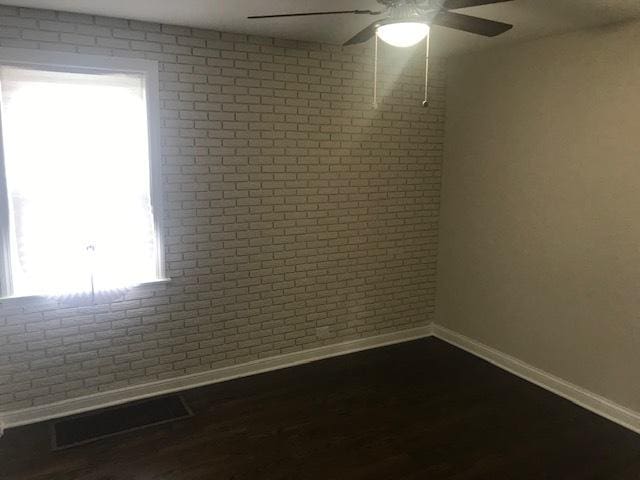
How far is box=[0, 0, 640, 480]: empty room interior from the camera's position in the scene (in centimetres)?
283

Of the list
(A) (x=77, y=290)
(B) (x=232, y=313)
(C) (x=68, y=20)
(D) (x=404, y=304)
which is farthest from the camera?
(D) (x=404, y=304)

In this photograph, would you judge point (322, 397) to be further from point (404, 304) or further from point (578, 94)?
point (578, 94)

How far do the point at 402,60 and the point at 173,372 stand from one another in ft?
10.1

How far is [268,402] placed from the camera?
11.1 feet

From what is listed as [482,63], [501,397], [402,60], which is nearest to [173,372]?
[501,397]

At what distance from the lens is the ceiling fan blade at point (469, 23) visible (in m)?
2.14

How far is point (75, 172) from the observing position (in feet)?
9.86

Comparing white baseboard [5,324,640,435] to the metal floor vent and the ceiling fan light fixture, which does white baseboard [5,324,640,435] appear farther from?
the ceiling fan light fixture

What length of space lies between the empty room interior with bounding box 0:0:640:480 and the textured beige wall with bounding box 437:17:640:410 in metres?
0.02

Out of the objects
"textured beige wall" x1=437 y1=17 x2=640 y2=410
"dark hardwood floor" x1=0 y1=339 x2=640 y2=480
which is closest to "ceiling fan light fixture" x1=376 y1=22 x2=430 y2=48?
"textured beige wall" x1=437 y1=17 x2=640 y2=410

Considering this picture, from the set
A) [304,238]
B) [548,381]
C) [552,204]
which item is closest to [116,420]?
[304,238]

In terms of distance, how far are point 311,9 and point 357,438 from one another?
2550 millimetres

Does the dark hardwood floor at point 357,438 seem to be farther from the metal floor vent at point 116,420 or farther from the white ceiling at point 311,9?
the white ceiling at point 311,9

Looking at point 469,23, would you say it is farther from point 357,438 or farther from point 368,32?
point 357,438
